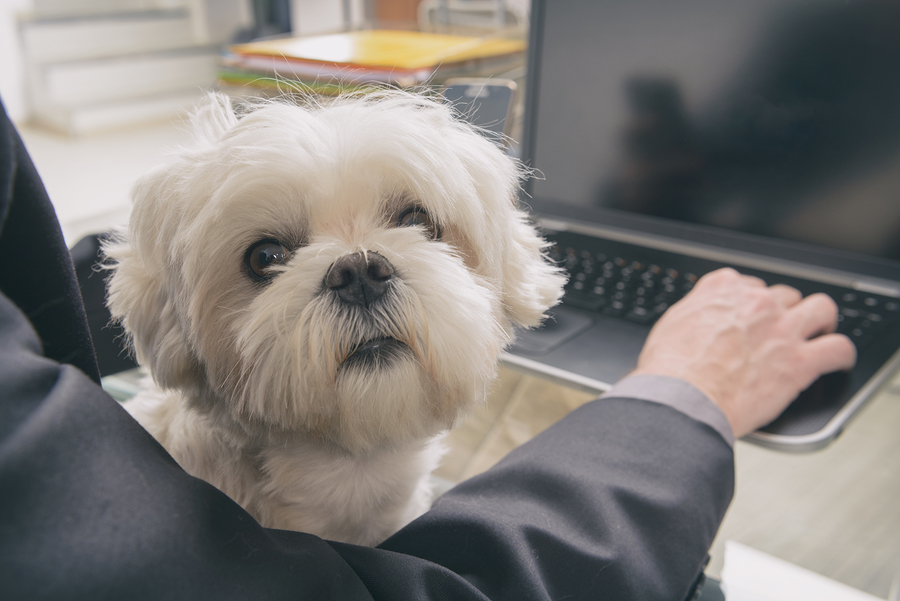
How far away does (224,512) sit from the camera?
0.34 m

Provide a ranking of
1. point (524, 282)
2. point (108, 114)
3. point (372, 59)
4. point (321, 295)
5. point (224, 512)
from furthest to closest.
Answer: point (108, 114), point (372, 59), point (524, 282), point (321, 295), point (224, 512)

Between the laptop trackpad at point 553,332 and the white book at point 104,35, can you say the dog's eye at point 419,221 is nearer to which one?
the laptop trackpad at point 553,332

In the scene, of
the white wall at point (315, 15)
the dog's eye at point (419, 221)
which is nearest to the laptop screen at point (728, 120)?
the dog's eye at point (419, 221)

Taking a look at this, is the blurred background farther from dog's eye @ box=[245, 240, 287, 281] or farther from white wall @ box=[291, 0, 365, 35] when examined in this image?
dog's eye @ box=[245, 240, 287, 281]

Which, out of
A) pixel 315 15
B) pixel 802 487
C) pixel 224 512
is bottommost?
pixel 802 487

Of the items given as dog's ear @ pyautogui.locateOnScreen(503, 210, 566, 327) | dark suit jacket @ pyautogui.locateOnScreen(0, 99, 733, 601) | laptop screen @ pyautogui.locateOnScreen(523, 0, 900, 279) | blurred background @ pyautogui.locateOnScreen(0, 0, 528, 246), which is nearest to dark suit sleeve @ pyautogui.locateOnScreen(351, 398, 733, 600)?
dark suit jacket @ pyautogui.locateOnScreen(0, 99, 733, 601)

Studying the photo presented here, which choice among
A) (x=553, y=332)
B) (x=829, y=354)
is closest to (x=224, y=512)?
(x=553, y=332)

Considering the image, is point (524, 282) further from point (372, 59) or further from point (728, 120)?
point (372, 59)

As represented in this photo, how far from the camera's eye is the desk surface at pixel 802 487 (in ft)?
2.73

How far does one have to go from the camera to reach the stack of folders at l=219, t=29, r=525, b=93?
986 mm

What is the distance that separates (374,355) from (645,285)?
1.83 feet

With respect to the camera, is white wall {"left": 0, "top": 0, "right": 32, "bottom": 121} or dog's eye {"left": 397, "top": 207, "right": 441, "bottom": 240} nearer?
dog's eye {"left": 397, "top": 207, "right": 441, "bottom": 240}

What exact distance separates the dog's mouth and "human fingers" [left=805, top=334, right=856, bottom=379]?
48 centimetres

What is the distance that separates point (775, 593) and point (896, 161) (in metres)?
0.58
